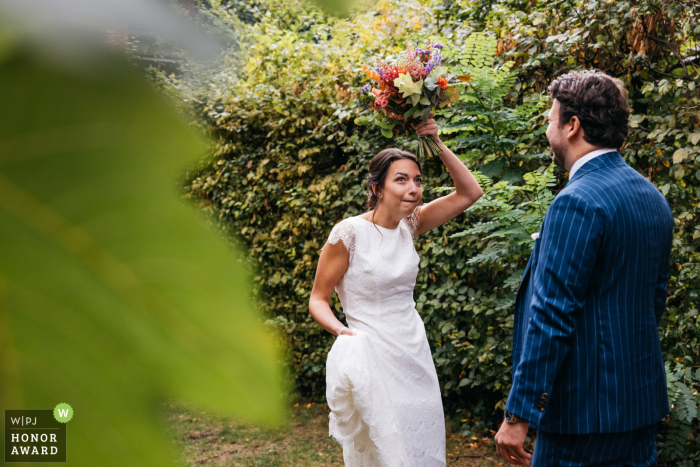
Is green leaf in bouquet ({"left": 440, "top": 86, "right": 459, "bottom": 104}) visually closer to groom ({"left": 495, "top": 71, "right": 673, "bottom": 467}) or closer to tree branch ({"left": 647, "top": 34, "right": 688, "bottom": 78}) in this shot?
groom ({"left": 495, "top": 71, "right": 673, "bottom": 467})

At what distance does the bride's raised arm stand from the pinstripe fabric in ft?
4.95

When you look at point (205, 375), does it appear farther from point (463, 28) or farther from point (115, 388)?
point (463, 28)

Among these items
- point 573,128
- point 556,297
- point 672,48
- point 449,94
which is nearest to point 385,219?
point 449,94

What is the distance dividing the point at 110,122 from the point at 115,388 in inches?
4.0

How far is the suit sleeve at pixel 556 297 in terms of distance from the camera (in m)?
1.82

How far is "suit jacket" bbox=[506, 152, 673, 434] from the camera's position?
183 centimetres

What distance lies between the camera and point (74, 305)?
0.20 meters

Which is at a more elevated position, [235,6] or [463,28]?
[463,28]

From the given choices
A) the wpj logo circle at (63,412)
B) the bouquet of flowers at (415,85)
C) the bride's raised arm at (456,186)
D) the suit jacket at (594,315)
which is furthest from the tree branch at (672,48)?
the wpj logo circle at (63,412)

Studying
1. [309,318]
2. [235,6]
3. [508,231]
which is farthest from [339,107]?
[235,6]

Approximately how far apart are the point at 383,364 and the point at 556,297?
1.36 m
